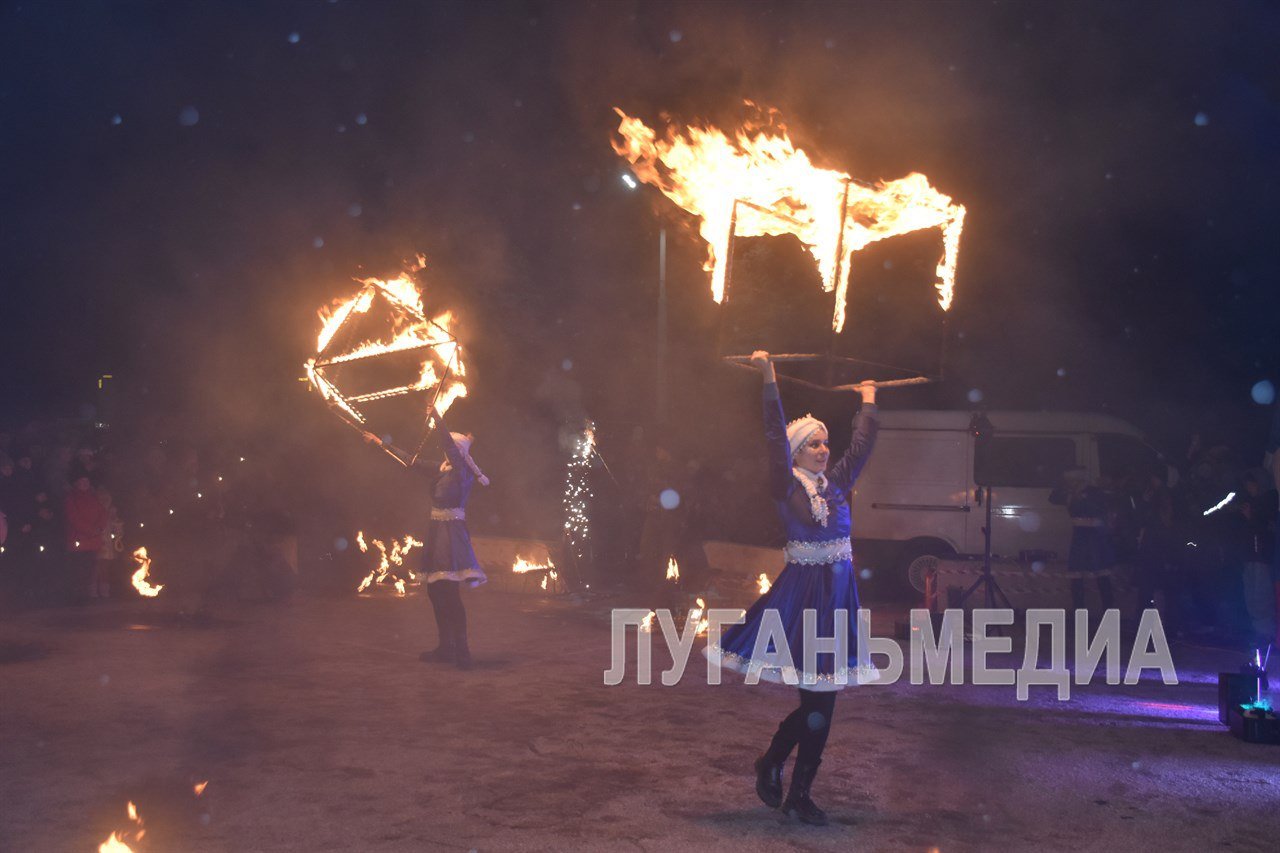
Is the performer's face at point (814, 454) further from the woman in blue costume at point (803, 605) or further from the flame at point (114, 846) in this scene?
the flame at point (114, 846)

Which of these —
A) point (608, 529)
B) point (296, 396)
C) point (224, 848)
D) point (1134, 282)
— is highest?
point (1134, 282)

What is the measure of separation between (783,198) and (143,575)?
10294 mm

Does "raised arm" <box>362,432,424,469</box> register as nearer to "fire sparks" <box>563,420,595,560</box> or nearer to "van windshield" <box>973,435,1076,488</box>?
"fire sparks" <box>563,420,595,560</box>

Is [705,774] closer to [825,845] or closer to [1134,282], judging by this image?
[825,845]

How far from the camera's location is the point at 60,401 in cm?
2041

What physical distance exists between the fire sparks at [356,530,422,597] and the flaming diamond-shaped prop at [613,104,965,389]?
870cm

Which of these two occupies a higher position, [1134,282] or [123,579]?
[1134,282]

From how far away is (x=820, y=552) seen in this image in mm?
5500

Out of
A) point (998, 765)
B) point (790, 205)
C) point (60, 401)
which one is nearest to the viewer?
point (998, 765)

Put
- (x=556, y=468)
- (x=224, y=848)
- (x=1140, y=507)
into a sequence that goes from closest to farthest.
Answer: (x=224, y=848), (x=1140, y=507), (x=556, y=468)

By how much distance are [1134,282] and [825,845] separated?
1565 cm

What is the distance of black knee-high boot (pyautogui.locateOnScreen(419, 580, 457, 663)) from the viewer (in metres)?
9.38

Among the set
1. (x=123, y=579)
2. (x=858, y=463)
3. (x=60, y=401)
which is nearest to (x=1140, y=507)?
(x=858, y=463)

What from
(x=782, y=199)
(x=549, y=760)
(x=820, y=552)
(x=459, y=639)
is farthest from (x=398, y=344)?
(x=820, y=552)
